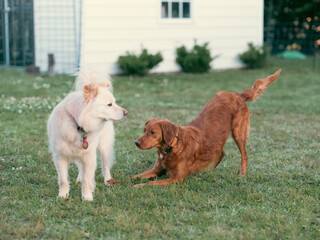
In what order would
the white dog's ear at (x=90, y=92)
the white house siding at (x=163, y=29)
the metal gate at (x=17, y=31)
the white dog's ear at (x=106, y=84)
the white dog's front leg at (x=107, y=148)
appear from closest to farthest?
the white dog's ear at (x=90, y=92)
the white dog's ear at (x=106, y=84)
the white dog's front leg at (x=107, y=148)
the white house siding at (x=163, y=29)
the metal gate at (x=17, y=31)

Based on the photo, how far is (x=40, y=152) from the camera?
5.53 m

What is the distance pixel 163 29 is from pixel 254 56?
304cm

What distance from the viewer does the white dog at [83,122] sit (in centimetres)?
379

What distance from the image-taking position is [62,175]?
409 cm

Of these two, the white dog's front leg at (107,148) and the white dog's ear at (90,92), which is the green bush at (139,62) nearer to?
the white dog's front leg at (107,148)

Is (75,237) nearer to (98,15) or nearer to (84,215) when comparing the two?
(84,215)

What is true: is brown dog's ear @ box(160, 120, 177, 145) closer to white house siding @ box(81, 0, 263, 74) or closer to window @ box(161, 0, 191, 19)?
white house siding @ box(81, 0, 263, 74)

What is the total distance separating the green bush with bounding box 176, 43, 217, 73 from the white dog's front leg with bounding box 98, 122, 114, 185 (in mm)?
8784

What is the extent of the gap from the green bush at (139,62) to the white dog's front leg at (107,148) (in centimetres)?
757

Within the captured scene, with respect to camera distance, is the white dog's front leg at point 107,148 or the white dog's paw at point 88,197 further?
the white dog's front leg at point 107,148

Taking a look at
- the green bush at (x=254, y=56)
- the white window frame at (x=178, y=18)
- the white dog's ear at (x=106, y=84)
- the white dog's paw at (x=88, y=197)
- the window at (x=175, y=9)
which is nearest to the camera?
the white dog's ear at (x=106, y=84)

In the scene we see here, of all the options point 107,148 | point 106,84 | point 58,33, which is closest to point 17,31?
point 58,33

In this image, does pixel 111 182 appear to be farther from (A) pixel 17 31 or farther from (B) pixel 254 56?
(B) pixel 254 56

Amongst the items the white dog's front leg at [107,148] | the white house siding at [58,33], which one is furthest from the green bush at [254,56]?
the white dog's front leg at [107,148]
